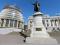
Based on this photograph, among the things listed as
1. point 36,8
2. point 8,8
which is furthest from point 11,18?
point 36,8

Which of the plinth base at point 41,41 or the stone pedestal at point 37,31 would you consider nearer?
the plinth base at point 41,41

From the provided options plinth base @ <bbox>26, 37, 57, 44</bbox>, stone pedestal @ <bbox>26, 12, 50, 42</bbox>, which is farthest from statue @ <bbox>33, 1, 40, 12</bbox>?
plinth base @ <bbox>26, 37, 57, 44</bbox>

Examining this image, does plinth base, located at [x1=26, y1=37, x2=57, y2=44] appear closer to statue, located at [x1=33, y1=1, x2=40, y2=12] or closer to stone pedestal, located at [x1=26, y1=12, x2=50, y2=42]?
stone pedestal, located at [x1=26, y1=12, x2=50, y2=42]

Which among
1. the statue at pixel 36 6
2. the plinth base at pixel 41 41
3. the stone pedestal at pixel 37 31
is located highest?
the statue at pixel 36 6

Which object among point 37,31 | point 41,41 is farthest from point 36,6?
point 41,41

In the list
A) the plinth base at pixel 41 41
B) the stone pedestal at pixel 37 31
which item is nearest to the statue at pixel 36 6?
the stone pedestal at pixel 37 31

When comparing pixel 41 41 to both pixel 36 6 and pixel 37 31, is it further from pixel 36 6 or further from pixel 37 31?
pixel 36 6

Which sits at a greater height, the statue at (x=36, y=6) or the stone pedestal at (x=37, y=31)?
the statue at (x=36, y=6)

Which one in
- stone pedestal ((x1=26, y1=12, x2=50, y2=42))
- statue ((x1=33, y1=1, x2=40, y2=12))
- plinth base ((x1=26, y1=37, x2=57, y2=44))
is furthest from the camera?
statue ((x1=33, y1=1, x2=40, y2=12))

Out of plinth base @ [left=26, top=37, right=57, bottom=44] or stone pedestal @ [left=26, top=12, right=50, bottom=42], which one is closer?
plinth base @ [left=26, top=37, right=57, bottom=44]

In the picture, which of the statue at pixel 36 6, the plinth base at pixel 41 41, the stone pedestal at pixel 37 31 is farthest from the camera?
the statue at pixel 36 6

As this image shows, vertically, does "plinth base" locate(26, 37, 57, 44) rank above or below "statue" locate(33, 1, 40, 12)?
below

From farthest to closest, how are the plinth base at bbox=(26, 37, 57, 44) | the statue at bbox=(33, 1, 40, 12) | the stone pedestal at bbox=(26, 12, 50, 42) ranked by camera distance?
the statue at bbox=(33, 1, 40, 12), the stone pedestal at bbox=(26, 12, 50, 42), the plinth base at bbox=(26, 37, 57, 44)

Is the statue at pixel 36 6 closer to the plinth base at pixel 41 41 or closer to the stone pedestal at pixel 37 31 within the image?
the stone pedestal at pixel 37 31
